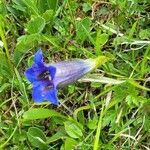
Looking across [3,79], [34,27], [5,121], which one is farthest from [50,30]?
[5,121]

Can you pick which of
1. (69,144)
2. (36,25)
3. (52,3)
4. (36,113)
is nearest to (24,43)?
(36,25)

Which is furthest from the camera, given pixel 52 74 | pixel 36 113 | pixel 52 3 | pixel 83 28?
pixel 52 3

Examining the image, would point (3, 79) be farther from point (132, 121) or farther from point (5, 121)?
point (132, 121)

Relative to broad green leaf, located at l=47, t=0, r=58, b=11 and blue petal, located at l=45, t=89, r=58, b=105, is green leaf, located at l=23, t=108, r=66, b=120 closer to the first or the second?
blue petal, located at l=45, t=89, r=58, b=105

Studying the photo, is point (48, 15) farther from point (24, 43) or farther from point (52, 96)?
point (52, 96)

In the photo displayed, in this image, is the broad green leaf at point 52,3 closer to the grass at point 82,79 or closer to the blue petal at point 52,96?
the grass at point 82,79

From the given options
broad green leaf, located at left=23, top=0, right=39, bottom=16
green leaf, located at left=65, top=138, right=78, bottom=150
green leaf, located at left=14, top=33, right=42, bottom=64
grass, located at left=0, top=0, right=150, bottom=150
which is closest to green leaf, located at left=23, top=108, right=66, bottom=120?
grass, located at left=0, top=0, right=150, bottom=150
